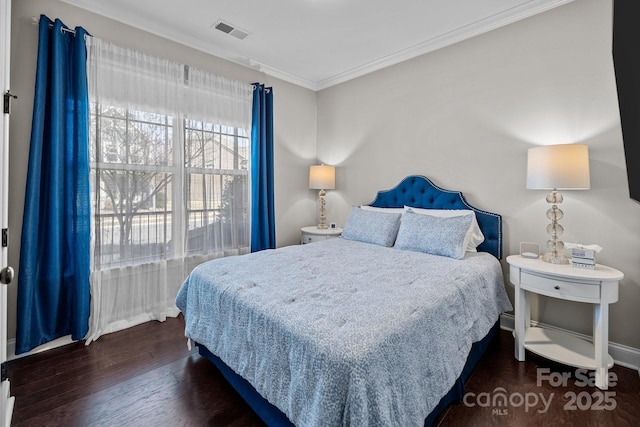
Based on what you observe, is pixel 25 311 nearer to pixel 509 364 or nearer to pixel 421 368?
pixel 421 368

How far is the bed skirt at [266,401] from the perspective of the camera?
4.55ft

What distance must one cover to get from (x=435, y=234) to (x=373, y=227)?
666mm

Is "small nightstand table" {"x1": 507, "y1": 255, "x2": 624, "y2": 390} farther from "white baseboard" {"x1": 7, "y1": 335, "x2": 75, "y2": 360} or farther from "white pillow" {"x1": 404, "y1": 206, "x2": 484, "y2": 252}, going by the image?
"white baseboard" {"x1": 7, "y1": 335, "x2": 75, "y2": 360}

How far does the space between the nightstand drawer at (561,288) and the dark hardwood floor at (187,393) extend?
560 millimetres

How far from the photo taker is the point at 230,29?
2781mm

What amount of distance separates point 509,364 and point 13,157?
12.7ft

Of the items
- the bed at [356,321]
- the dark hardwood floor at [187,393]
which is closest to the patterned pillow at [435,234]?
the bed at [356,321]

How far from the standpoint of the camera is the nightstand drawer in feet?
6.02

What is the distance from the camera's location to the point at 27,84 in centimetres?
214

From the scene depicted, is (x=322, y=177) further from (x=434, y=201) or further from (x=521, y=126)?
(x=521, y=126)

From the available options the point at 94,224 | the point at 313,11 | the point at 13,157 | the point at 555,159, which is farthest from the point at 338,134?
the point at 13,157

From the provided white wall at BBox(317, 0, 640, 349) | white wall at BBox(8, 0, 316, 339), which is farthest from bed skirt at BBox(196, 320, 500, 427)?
white wall at BBox(8, 0, 316, 339)

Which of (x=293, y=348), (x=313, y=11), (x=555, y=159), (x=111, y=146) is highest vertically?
(x=313, y=11)

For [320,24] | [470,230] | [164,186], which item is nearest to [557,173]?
[470,230]
